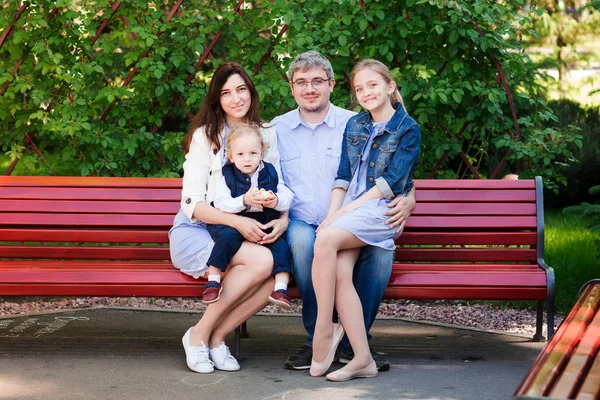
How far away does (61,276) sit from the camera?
4516 mm

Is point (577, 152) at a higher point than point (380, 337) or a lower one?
higher

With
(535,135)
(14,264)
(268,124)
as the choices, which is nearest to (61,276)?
(14,264)

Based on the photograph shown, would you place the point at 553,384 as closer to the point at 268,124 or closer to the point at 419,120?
the point at 268,124

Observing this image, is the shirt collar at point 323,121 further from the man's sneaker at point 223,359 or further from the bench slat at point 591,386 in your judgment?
the bench slat at point 591,386

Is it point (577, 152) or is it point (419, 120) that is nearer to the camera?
point (419, 120)

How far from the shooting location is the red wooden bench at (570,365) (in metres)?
2.59

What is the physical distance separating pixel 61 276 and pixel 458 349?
208 cm

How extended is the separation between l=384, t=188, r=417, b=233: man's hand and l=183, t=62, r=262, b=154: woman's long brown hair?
2.69 ft

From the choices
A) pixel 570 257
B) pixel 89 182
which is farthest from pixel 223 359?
pixel 570 257

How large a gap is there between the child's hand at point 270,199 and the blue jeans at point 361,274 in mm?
192

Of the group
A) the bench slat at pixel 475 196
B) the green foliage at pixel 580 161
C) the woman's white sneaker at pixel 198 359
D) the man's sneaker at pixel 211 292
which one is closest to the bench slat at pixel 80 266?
the man's sneaker at pixel 211 292

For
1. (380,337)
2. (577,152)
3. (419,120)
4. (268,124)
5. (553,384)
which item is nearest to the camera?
(553,384)

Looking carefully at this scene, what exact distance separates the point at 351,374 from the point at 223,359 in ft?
2.09

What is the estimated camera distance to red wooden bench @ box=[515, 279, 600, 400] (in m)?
2.59
